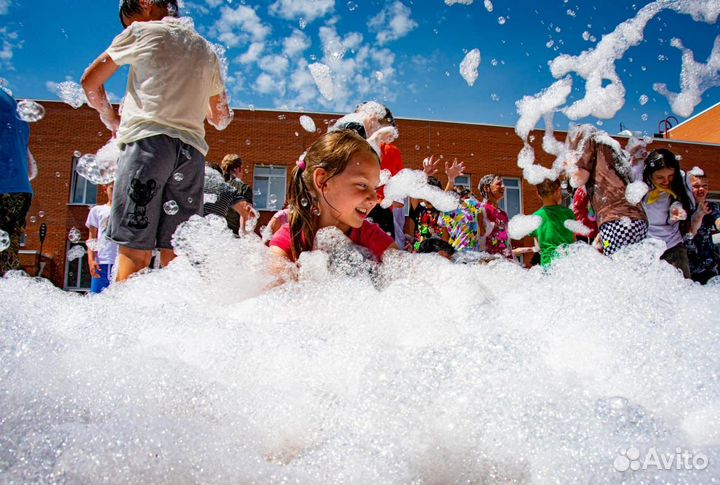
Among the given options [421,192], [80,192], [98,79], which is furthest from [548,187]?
[80,192]

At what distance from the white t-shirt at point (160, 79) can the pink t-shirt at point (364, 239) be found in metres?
0.62

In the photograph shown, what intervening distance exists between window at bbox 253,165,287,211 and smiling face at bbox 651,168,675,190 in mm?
11904

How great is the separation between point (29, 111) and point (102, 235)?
1.45 metres

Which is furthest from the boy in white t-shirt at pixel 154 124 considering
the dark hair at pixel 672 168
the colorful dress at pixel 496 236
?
the dark hair at pixel 672 168

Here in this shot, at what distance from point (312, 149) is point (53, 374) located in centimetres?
148

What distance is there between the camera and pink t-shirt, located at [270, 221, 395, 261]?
198 centimetres

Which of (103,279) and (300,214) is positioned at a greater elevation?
(300,214)

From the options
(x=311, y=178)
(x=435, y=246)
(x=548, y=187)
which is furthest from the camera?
(x=548, y=187)

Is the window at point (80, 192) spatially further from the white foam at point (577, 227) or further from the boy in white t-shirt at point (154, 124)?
the white foam at point (577, 227)

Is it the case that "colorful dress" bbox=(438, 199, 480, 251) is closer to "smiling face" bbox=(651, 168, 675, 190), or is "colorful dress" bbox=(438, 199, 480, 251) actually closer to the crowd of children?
the crowd of children

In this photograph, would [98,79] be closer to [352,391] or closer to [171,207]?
[171,207]

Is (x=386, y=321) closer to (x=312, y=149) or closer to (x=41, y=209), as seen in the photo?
(x=312, y=149)

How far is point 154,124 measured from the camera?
2.05 m
